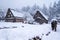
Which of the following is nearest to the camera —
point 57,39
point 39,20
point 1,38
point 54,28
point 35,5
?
point 1,38

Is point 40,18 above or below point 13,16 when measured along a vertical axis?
below

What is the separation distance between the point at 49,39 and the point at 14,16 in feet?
97.5

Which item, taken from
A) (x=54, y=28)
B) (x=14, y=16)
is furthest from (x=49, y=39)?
(x=14, y=16)

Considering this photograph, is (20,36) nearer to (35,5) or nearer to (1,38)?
(1,38)

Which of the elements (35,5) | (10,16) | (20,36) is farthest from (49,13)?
(20,36)

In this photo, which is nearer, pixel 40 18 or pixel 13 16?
pixel 13 16

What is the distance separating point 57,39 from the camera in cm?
1259

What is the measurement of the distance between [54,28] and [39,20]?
1101 inches

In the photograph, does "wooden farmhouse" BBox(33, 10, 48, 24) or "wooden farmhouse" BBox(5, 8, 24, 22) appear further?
"wooden farmhouse" BBox(33, 10, 48, 24)

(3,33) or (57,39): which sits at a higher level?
(3,33)

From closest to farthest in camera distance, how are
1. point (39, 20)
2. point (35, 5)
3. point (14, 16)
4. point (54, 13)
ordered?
point (14, 16)
point (39, 20)
point (54, 13)
point (35, 5)

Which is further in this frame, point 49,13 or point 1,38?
point 49,13

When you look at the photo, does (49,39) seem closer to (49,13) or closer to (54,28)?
(54,28)

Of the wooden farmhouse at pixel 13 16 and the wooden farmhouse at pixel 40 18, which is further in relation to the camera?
the wooden farmhouse at pixel 40 18
